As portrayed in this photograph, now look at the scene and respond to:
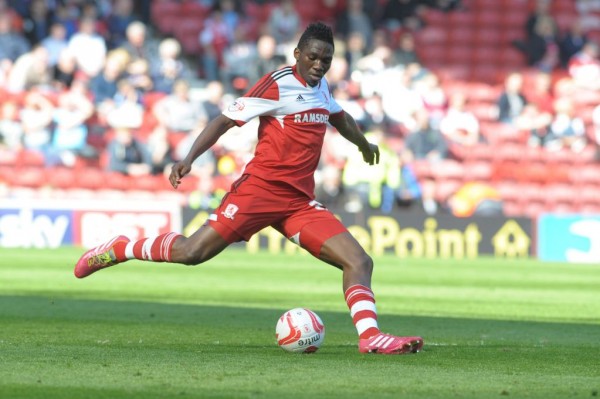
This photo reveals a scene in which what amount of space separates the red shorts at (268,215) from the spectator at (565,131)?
17.4 meters

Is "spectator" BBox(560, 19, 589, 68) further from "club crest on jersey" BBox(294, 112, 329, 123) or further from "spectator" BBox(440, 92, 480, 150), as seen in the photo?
"club crest on jersey" BBox(294, 112, 329, 123)

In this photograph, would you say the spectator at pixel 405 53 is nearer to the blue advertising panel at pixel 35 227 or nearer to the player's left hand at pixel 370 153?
the blue advertising panel at pixel 35 227

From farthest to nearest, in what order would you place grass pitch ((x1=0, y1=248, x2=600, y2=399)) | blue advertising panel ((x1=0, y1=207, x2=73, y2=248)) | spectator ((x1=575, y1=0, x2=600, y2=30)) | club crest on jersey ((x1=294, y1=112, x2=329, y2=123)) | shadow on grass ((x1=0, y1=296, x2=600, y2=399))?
spectator ((x1=575, y1=0, x2=600, y2=30)) → blue advertising panel ((x1=0, y1=207, x2=73, y2=248)) → club crest on jersey ((x1=294, y1=112, x2=329, y2=123)) → grass pitch ((x1=0, y1=248, x2=600, y2=399)) → shadow on grass ((x1=0, y1=296, x2=600, y2=399))

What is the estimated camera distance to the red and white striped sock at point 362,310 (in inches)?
329

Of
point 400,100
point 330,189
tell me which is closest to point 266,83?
point 330,189

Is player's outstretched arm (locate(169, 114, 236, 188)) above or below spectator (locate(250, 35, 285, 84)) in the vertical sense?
below

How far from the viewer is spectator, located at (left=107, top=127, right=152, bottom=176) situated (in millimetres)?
23422

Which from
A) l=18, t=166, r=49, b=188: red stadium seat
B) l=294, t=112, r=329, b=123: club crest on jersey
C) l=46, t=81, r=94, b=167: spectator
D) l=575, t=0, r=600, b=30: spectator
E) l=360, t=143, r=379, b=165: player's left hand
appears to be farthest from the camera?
l=575, t=0, r=600, b=30: spectator

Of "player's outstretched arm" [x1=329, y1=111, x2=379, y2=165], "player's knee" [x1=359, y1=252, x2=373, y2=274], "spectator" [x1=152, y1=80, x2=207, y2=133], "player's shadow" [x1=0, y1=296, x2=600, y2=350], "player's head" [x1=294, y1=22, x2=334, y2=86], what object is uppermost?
"spectator" [x1=152, y1=80, x2=207, y2=133]

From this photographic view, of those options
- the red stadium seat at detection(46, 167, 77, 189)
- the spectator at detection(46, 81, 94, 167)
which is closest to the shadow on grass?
the red stadium seat at detection(46, 167, 77, 189)

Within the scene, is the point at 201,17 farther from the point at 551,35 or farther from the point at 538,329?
the point at 538,329

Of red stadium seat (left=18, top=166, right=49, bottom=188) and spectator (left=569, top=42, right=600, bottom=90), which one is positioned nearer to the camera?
red stadium seat (left=18, top=166, right=49, bottom=188)

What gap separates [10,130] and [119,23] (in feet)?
10.6

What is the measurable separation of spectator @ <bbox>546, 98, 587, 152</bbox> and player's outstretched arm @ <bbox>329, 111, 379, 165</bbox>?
16430 millimetres
